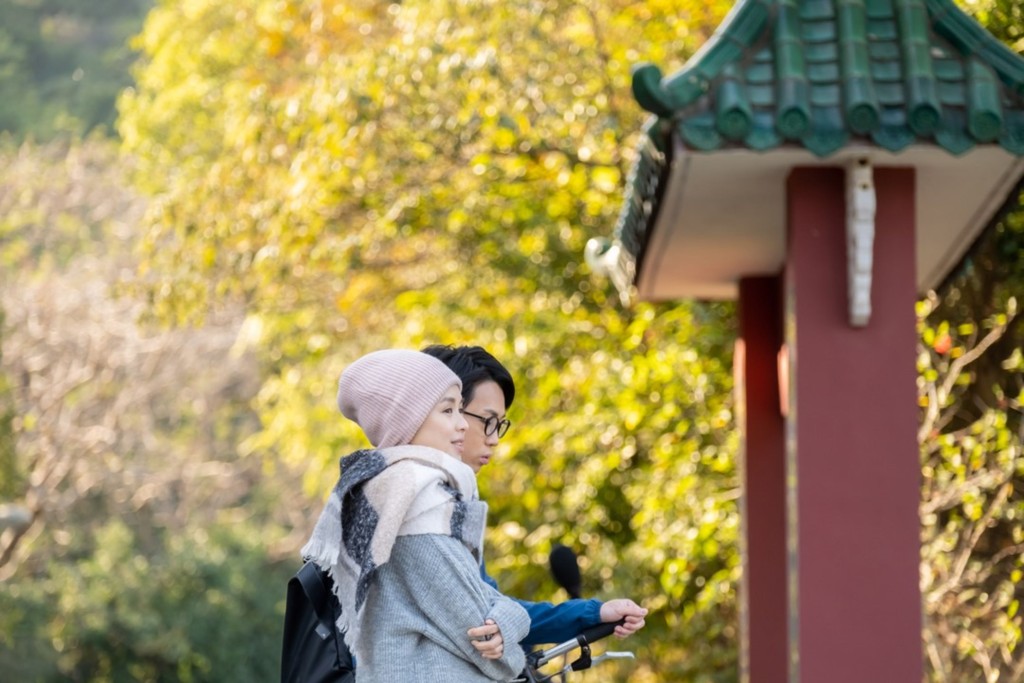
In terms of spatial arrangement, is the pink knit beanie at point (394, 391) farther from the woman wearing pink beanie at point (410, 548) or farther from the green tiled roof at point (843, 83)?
the green tiled roof at point (843, 83)

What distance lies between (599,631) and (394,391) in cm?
68

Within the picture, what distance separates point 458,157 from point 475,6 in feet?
3.12

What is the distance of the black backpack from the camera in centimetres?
341

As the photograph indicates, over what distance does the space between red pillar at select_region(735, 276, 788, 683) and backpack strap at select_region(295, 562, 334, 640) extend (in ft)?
12.3

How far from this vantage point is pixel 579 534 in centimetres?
1012

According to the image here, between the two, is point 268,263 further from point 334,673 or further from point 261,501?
point 261,501

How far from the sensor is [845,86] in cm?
420

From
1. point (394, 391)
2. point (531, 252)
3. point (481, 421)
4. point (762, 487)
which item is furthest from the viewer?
point (531, 252)

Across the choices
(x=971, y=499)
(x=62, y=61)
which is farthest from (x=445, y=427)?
(x=62, y=61)

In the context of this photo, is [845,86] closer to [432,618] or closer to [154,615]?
[432,618]

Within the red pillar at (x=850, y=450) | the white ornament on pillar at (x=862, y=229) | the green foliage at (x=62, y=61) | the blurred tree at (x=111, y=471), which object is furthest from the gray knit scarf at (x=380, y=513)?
the green foliage at (x=62, y=61)

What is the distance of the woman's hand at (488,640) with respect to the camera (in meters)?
3.20

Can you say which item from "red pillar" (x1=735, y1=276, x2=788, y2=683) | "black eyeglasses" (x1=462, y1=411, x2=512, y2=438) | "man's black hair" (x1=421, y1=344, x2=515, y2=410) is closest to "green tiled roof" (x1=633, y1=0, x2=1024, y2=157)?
"man's black hair" (x1=421, y1=344, x2=515, y2=410)

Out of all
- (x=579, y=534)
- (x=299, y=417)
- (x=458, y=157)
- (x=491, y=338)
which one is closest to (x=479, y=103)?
(x=458, y=157)
